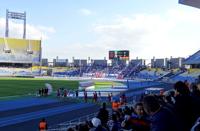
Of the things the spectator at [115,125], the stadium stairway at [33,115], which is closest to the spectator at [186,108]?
the spectator at [115,125]

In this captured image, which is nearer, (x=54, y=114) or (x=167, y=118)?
(x=167, y=118)

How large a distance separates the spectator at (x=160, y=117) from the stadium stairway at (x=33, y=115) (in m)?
13.8

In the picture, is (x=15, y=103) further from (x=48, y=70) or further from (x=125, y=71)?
(x=48, y=70)

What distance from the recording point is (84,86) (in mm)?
40062

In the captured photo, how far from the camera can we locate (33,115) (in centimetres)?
2217

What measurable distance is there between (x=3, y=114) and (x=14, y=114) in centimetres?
58

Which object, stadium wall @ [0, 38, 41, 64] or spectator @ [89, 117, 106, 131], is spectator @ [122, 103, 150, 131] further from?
stadium wall @ [0, 38, 41, 64]

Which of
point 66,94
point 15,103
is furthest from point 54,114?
point 66,94

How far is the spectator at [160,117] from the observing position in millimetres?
4148

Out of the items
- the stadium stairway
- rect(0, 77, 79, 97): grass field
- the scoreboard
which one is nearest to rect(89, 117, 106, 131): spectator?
the stadium stairway

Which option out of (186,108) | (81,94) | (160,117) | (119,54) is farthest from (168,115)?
(119,54)

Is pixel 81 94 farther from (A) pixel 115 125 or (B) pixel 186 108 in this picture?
(B) pixel 186 108

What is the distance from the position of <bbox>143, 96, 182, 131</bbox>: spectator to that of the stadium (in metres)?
0.01

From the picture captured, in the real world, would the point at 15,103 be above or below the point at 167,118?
below
